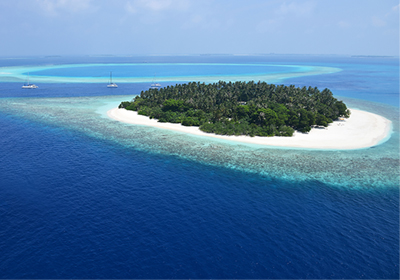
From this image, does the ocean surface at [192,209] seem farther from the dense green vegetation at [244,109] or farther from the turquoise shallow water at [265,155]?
the dense green vegetation at [244,109]

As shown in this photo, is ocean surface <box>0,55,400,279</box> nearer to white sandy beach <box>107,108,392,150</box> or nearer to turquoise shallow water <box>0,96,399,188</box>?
turquoise shallow water <box>0,96,399,188</box>

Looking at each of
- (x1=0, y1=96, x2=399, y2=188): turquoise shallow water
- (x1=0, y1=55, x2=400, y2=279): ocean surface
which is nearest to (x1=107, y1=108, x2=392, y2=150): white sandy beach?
(x1=0, y1=96, x2=399, y2=188): turquoise shallow water

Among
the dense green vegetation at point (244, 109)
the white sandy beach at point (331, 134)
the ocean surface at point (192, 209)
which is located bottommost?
the ocean surface at point (192, 209)

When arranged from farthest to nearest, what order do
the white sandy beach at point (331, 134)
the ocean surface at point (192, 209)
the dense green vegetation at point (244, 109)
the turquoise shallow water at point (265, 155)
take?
1. the dense green vegetation at point (244, 109)
2. the white sandy beach at point (331, 134)
3. the turquoise shallow water at point (265, 155)
4. the ocean surface at point (192, 209)

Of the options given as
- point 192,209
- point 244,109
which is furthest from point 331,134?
point 192,209

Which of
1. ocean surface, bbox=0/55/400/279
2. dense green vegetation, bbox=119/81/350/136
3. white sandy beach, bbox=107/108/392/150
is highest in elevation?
dense green vegetation, bbox=119/81/350/136

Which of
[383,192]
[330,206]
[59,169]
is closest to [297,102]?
[383,192]

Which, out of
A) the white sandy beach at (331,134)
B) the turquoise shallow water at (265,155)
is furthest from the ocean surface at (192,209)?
the white sandy beach at (331,134)
